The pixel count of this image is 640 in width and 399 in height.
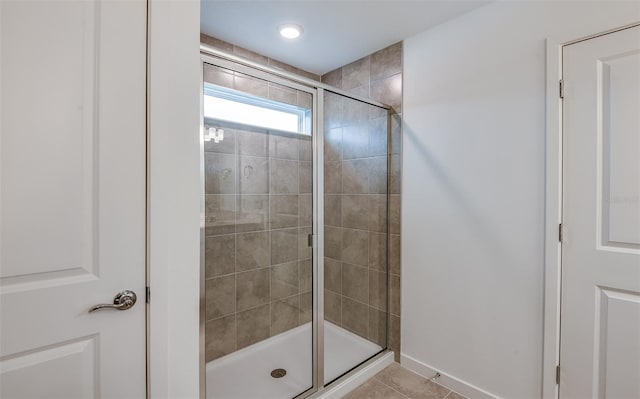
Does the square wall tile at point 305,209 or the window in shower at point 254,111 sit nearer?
the window in shower at point 254,111

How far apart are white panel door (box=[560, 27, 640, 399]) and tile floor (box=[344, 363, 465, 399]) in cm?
65

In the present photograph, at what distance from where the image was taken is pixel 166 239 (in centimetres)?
104

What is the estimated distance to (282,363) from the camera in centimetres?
205

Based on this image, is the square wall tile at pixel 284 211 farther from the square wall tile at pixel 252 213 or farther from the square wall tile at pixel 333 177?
the square wall tile at pixel 333 177

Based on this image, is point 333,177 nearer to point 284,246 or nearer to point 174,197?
point 284,246

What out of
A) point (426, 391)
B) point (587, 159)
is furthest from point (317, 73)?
point (426, 391)

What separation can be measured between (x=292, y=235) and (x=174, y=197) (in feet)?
3.73

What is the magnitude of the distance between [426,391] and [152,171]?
200 centimetres

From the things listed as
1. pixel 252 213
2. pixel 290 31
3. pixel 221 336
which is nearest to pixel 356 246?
pixel 252 213

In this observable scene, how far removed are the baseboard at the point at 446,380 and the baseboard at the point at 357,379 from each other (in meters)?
0.14

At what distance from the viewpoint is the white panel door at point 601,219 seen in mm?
1292

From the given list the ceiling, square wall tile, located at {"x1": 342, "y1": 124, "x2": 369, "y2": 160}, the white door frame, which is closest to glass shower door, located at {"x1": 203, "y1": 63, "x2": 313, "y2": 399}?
square wall tile, located at {"x1": 342, "y1": 124, "x2": 369, "y2": 160}

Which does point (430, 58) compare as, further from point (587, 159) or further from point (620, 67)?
point (587, 159)

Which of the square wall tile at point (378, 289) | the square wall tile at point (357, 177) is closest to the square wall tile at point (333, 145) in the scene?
the square wall tile at point (357, 177)
